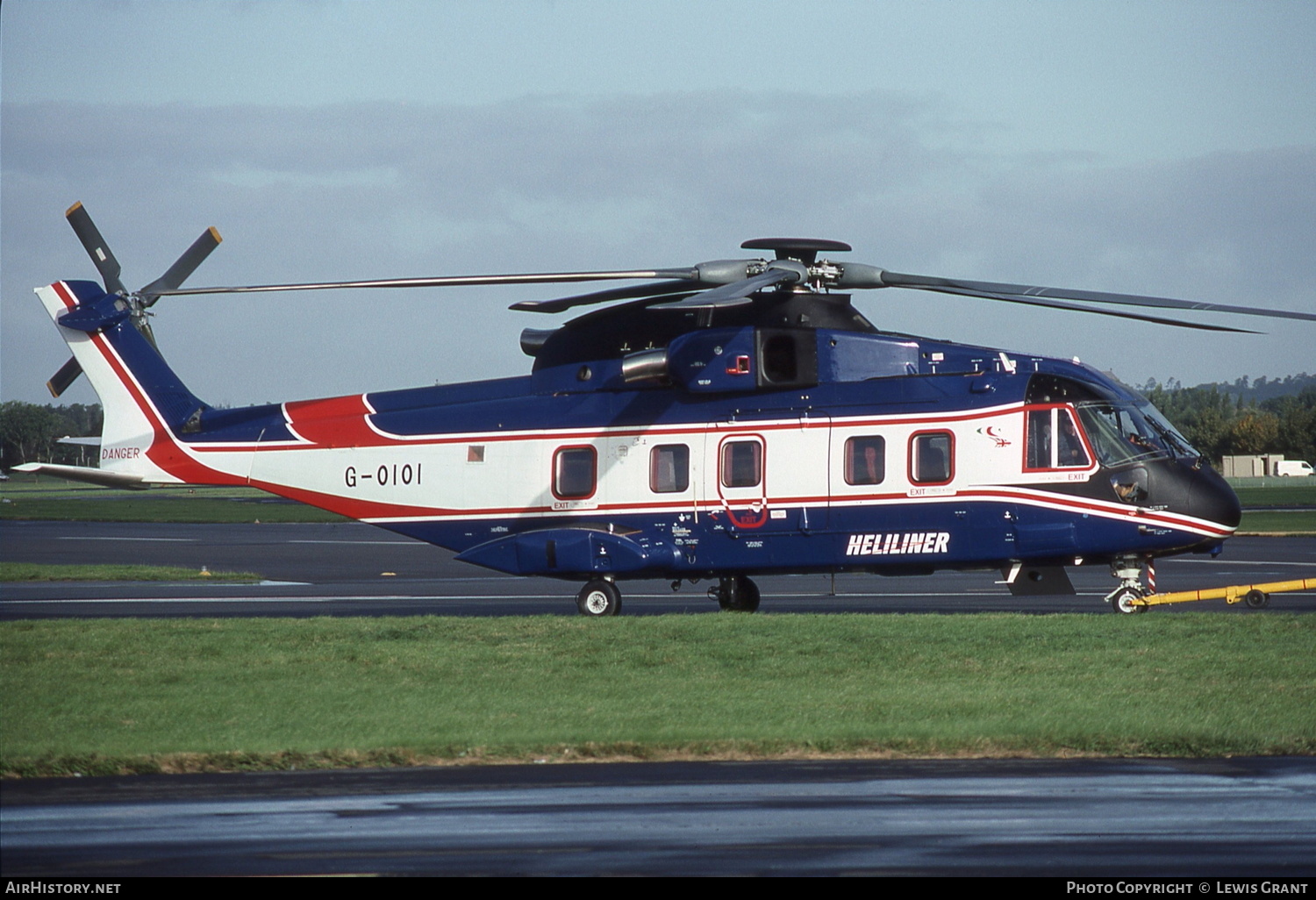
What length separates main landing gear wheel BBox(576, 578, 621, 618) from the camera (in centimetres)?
2022

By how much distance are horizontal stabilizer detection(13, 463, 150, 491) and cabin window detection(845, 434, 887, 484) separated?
11.9 m

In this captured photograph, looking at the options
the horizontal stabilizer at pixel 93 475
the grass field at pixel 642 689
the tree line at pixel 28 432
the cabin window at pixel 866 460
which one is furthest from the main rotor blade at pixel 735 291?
the tree line at pixel 28 432

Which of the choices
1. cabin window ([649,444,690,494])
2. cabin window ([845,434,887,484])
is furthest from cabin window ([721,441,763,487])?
cabin window ([845,434,887,484])

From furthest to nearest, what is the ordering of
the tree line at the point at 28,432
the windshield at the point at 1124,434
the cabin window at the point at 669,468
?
the tree line at the point at 28,432 → the cabin window at the point at 669,468 → the windshield at the point at 1124,434

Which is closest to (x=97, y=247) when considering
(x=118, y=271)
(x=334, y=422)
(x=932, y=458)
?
(x=118, y=271)

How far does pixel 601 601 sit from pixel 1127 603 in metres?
7.48

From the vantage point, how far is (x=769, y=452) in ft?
64.6

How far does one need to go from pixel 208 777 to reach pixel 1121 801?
629 cm

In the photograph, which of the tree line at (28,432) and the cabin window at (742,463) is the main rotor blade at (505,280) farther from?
the tree line at (28,432)

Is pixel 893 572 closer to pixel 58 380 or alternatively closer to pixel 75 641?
pixel 75 641

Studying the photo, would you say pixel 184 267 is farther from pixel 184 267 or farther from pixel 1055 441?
pixel 1055 441

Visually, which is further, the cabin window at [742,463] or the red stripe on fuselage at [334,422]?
the red stripe on fuselage at [334,422]

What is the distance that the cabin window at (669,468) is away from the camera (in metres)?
20.1

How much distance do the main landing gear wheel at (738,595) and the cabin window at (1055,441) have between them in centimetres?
477
